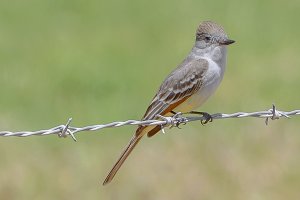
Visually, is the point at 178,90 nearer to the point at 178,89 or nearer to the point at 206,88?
the point at 178,89

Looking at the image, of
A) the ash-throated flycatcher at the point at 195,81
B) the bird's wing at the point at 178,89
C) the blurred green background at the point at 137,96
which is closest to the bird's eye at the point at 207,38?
the ash-throated flycatcher at the point at 195,81

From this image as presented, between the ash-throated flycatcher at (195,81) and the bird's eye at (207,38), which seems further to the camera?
the bird's eye at (207,38)

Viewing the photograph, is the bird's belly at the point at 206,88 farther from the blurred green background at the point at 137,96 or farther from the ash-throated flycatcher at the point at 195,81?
the blurred green background at the point at 137,96

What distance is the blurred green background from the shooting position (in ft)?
34.1

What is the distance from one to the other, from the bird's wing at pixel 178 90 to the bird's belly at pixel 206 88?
4 cm

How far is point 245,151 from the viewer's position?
1119 centimetres

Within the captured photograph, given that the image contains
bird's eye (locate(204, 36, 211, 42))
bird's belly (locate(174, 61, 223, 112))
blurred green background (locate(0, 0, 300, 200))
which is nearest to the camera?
bird's belly (locate(174, 61, 223, 112))

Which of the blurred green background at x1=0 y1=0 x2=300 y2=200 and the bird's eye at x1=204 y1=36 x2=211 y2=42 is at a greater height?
the bird's eye at x1=204 y1=36 x2=211 y2=42

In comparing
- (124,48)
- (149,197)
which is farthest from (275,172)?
(124,48)

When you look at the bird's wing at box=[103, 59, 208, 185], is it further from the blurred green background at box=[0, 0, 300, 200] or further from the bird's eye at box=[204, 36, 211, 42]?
the blurred green background at box=[0, 0, 300, 200]

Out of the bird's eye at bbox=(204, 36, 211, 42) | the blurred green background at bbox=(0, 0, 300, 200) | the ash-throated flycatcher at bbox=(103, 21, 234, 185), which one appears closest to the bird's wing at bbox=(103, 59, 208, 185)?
the ash-throated flycatcher at bbox=(103, 21, 234, 185)

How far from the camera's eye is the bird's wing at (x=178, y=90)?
907 centimetres

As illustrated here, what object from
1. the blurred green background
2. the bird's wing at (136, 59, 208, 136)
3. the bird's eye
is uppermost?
the bird's eye

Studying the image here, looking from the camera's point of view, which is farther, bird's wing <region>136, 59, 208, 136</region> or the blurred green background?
the blurred green background
